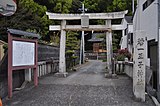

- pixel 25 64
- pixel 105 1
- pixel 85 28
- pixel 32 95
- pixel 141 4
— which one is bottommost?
pixel 32 95

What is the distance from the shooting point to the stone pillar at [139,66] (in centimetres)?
812

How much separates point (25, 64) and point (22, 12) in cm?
1670

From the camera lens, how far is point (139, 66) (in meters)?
8.30

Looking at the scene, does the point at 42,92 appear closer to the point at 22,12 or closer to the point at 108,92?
the point at 108,92

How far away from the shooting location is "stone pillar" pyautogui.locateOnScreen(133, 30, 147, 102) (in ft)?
26.7

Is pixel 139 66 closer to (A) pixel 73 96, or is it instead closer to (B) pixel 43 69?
(A) pixel 73 96

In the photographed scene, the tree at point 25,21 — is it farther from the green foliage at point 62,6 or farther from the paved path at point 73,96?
the paved path at point 73,96

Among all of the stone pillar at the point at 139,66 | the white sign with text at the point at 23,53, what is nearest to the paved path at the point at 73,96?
the stone pillar at the point at 139,66

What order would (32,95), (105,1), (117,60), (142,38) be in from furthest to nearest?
(105,1), (117,60), (32,95), (142,38)

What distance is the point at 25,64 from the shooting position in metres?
9.73

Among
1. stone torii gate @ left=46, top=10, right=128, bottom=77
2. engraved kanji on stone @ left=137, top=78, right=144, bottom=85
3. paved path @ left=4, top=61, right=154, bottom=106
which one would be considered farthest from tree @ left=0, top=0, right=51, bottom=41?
engraved kanji on stone @ left=137, top=78, right=144, bottom=85

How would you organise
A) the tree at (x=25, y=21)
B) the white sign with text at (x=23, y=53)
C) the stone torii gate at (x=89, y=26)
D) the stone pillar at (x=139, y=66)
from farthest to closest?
the tree at (x=25, y=21) < the stone torii gate at (x=89, y=26) < the white sign with text at (x=23, y=53) < the stone pillar at (x=139, y=66)

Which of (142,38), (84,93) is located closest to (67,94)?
(84,93)

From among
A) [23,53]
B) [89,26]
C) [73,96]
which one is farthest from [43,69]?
[73,96]
